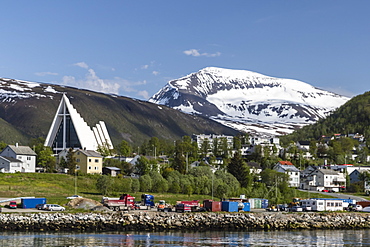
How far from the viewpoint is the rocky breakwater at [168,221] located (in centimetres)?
4700

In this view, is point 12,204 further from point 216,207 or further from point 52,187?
point 216,207

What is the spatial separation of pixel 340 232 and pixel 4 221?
3002 cm

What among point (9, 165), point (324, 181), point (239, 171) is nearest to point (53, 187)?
Answer: point (9, 165)

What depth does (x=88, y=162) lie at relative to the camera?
8931 centimetres

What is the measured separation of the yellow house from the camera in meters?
89.2

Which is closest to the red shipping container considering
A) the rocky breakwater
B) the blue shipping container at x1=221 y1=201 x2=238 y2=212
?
the blue shipping container at x1=221 y1=201 x2=238 y2=212

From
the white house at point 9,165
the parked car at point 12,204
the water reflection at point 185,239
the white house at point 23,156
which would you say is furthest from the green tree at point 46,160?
the water reflection at point 185,239

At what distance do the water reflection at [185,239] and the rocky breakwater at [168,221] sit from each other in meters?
2.26

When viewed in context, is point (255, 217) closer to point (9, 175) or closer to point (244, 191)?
point (244, 191)

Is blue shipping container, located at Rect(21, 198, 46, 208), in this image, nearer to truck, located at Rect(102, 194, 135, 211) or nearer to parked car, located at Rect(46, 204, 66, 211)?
parked car, located at Rect(46, 204, 66, 211)

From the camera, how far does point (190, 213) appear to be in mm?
52562

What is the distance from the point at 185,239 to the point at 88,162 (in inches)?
1936

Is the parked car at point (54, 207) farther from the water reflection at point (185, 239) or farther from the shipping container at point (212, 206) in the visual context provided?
the shipping container at point (212, 206)

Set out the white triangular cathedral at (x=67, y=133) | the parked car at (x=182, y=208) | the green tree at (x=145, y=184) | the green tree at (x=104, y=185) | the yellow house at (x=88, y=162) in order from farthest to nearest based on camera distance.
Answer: the white triangular cathedral at (x=67, y=133), the yellow house at (x=88, y=162), the green tree at (x=145, y=184), the green tree at (x=104, y=185), the parked car at (x=182, y=208)
